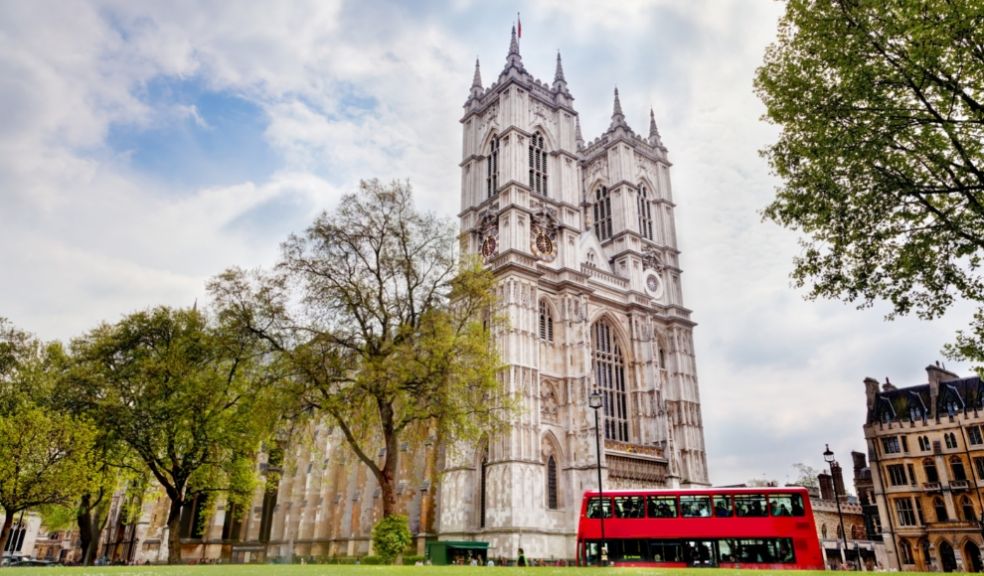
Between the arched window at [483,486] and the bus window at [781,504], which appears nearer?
the bus window at [781,504]

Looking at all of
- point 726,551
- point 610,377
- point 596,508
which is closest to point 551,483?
point 610,377

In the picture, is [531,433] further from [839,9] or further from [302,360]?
[839,9]

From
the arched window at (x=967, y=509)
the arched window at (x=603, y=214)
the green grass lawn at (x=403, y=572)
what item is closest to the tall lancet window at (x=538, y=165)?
the arched window at (x=603, y=214)

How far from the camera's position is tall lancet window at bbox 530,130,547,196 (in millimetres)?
43469

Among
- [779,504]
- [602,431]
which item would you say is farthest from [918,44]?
[602,431]

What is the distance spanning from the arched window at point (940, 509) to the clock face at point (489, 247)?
3291 centimetres

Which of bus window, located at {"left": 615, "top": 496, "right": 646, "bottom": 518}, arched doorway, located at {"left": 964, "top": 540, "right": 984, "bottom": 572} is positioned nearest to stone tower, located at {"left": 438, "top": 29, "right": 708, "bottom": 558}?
bus window, located at {"left": 615, "top": 496, "right": 646, "bottom": 518}

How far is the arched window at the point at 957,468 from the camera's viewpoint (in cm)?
4003

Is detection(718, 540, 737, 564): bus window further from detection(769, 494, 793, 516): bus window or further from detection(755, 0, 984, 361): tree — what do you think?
detection(755, 0, 984, 361): tree

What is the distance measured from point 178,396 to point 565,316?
863 inches

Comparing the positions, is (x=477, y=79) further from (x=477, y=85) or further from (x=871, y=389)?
(x=871, y=389)

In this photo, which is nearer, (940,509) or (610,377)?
(940,509)

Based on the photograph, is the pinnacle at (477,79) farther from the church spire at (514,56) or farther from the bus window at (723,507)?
the bus window at (723,507)

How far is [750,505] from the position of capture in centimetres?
2134
